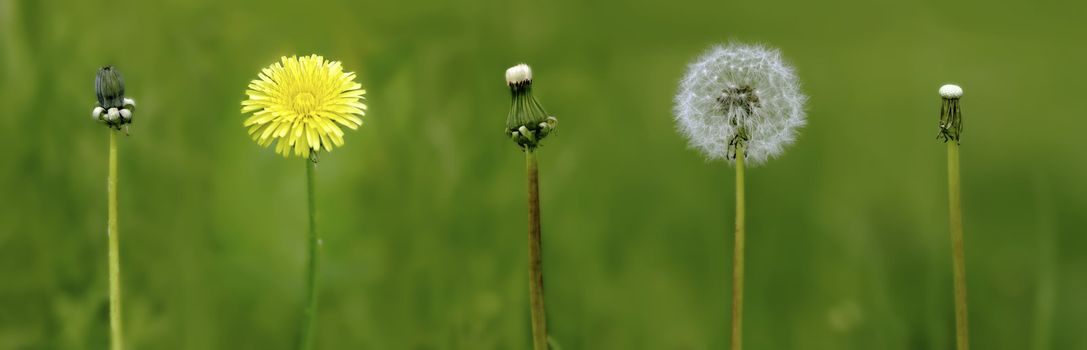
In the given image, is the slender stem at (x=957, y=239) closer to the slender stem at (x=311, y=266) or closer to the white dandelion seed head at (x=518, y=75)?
the white dandelion seed head at (x=518, y=75)

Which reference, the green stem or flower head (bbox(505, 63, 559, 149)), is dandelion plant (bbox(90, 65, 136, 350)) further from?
flower head (bbox(505, 63, 559, 149))

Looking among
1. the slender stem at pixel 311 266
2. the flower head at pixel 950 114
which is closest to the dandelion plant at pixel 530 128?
the slender stem at pixel 311 266

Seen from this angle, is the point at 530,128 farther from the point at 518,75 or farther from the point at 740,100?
the point at 740,100

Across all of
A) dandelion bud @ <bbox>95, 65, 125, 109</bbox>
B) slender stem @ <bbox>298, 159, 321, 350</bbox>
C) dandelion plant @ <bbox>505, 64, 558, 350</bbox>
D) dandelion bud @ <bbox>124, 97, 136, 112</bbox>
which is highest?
dandelion bud @ <bbox>95, 65, 125, 109</bbox>

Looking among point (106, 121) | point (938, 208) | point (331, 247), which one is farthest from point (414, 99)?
point (938, 208)

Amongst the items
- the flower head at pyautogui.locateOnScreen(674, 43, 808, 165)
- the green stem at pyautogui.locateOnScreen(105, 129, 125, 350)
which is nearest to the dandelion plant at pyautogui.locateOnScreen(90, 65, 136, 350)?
the green stem at pyautogui.locateOnScreen(105, 129, 125, 350)

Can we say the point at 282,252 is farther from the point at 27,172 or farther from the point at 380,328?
the point at 27,172

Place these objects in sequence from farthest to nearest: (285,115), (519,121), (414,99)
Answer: (414,99)
(285,115)
(519,121)
